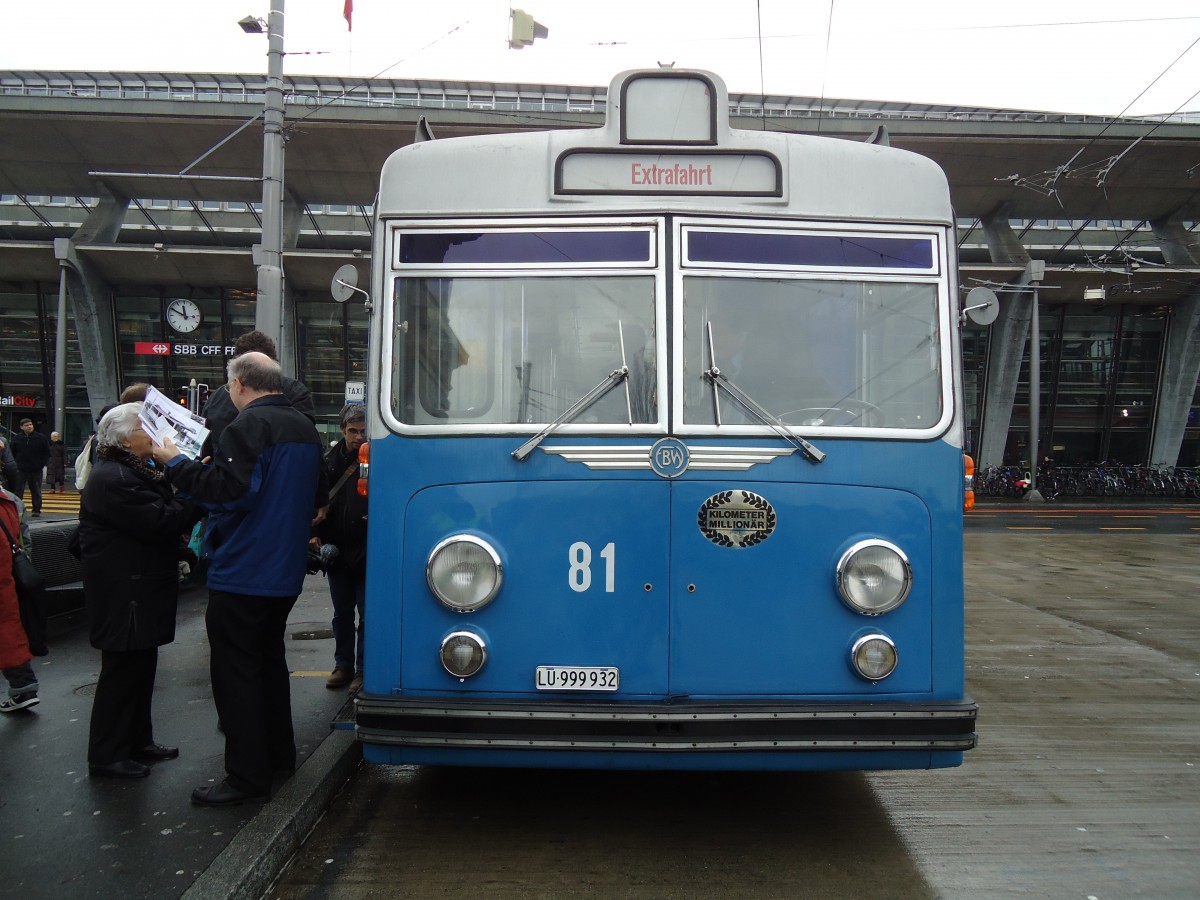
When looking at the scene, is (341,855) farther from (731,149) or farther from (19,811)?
(731,149)

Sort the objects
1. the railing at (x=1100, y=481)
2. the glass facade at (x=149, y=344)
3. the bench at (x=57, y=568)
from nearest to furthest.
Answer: the bench at (x=57, y=568) < the glass facade at (x=149, y=344) < the railing at (x=1100, y=481)

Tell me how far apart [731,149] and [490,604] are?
2143mm

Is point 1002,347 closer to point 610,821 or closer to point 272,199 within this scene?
point 272,199

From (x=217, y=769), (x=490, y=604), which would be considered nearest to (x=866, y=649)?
(x=490, y=604)

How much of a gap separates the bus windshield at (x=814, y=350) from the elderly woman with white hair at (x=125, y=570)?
2.46 meters

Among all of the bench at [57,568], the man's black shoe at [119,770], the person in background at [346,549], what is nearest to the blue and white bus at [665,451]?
the man's black shoe at [119,770]

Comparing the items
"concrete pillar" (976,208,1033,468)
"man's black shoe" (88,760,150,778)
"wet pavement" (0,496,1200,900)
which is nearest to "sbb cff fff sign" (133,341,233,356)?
"concrete pillar" (976,208,1033,468)

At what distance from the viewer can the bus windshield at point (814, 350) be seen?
3.96 m

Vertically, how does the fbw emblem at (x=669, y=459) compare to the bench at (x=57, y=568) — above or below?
above

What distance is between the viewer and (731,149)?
4078mm

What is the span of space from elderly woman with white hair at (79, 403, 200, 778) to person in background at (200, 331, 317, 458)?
36 cm

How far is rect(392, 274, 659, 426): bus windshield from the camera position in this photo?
395 centimetres

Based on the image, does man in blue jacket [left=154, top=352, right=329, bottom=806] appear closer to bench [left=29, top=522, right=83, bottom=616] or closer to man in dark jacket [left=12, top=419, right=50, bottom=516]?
bench [left=29, top=522, right=83, bottom=616]

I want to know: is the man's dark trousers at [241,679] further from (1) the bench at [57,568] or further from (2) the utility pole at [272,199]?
(2) the utility pole at [272,199]
